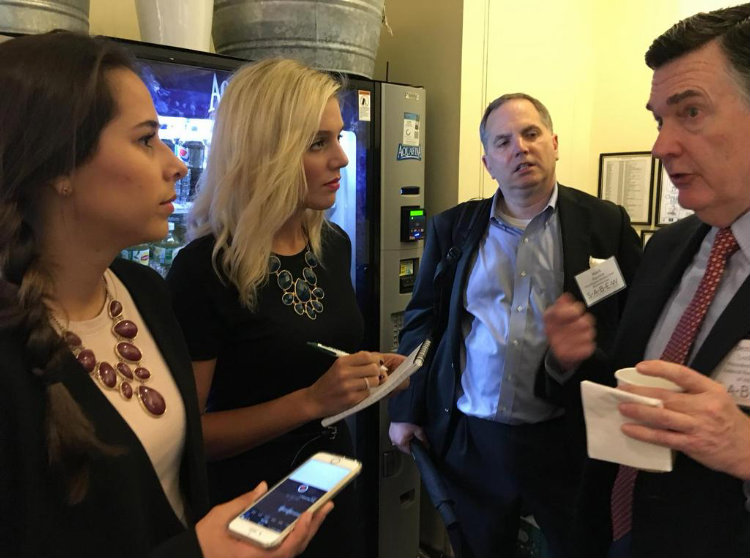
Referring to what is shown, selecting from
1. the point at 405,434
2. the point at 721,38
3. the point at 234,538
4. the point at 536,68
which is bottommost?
the point at 405,434

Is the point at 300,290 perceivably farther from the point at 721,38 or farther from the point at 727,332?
the point at 721,38

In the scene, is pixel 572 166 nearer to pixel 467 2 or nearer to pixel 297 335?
pixel 467 2

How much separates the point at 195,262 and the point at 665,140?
39.9 inches

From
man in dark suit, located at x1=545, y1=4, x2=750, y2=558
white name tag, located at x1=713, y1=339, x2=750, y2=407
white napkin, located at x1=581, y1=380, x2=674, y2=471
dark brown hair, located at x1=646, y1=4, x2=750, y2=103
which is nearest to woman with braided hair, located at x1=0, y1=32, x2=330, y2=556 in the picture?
white napkin, located at x1=581, y1=380, x2=674, y2=471

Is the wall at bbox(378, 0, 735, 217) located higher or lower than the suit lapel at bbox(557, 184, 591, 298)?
higher

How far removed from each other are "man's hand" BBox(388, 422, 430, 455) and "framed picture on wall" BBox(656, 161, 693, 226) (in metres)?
1.81

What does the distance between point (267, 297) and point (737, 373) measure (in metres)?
0.95

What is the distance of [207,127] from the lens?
1.95 m

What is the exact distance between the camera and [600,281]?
1662 millimetres

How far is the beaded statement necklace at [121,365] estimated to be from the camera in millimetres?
941

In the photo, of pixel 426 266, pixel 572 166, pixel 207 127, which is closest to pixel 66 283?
pixel 207 127

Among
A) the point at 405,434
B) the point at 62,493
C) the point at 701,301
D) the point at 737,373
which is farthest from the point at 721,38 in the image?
the point at 405,434

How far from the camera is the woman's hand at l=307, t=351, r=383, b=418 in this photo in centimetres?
129

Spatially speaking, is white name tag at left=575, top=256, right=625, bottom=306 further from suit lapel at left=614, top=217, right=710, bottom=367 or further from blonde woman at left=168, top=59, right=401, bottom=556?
blonde woman at left=168, top=59, right=401, bottom=556
